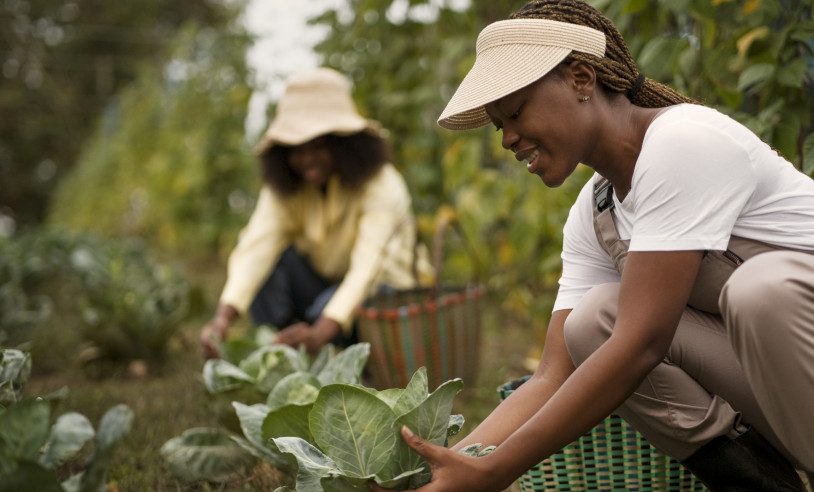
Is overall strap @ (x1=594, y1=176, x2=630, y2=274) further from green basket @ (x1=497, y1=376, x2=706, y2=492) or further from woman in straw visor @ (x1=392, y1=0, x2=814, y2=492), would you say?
green basket @ (x1=497, y1=376, x2=706, y2=492)

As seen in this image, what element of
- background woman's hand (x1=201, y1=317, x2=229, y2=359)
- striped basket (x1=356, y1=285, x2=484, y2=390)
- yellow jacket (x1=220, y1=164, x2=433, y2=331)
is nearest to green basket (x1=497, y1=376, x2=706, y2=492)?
striped basket (x1=356, y1=285, x2=484, y2=390)

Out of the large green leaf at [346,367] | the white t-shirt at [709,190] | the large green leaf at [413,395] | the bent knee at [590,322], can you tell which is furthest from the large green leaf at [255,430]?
the white t-shirt at [709,190]

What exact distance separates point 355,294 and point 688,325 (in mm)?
1541

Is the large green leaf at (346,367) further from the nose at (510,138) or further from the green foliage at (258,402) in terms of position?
the nose at (510,138)

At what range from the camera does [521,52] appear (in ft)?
4.45

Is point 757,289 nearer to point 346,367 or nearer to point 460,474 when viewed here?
point 460,474

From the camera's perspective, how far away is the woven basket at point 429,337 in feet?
8.57

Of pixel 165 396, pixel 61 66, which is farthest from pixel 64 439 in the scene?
pixel 61 66

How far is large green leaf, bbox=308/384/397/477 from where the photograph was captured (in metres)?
1.37

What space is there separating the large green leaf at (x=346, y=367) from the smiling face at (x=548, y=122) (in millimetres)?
763

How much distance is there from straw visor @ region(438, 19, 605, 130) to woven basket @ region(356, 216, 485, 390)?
4.26 ft

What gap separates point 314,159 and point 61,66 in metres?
19.2

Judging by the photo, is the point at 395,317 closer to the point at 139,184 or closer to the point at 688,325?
the point at 688,325

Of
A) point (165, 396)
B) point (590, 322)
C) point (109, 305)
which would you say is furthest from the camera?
point (109, 305)
